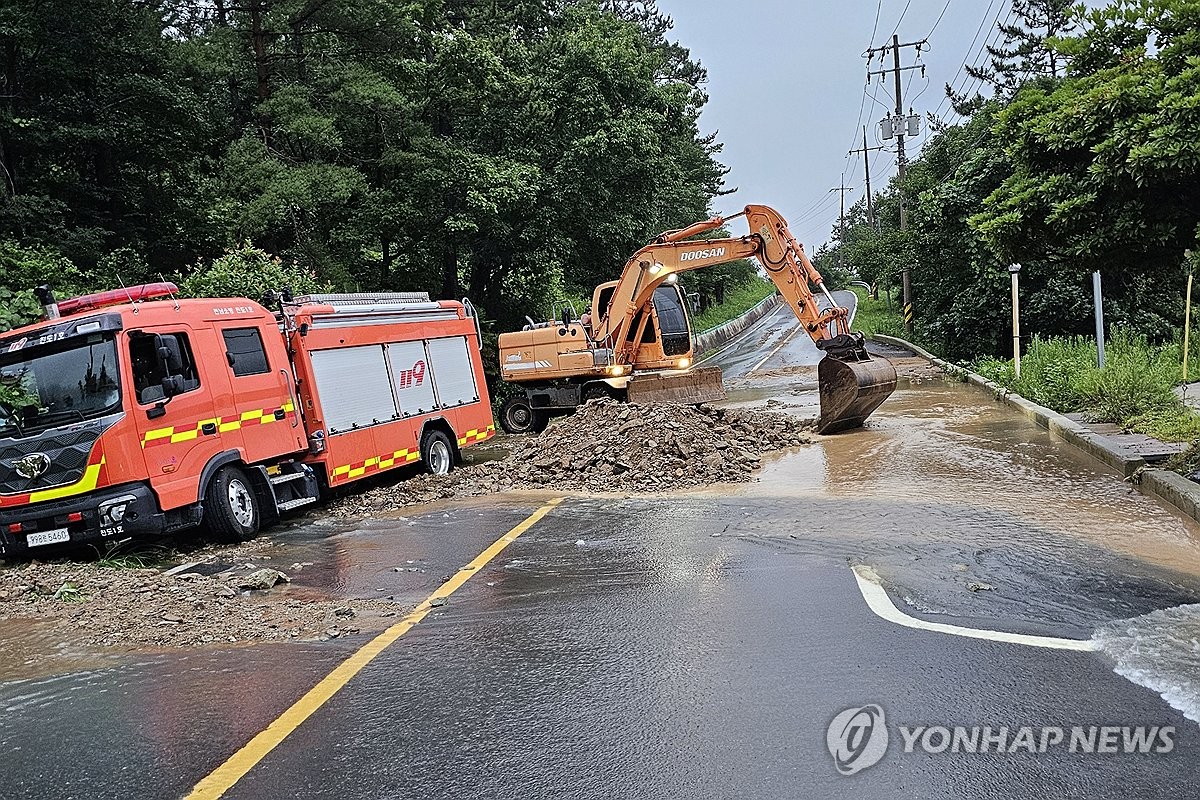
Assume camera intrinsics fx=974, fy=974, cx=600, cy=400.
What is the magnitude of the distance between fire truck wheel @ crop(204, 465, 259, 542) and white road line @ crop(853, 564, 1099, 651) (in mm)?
6580

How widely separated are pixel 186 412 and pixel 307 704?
5.85 meters

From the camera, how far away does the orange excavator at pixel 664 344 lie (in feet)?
53.4

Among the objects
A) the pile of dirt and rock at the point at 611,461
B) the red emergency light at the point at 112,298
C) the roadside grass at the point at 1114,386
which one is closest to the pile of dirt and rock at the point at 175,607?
the red emergency light at the point at 112,298

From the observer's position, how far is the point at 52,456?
915 centimetres

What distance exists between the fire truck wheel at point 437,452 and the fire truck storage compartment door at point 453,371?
1.83 ft

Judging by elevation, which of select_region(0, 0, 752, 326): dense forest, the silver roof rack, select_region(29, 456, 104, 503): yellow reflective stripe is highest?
select_region(0, 0, 752, 326): dense forest

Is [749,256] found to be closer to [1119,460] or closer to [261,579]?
[1119,460]

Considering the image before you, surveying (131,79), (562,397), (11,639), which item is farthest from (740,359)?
(11,639)

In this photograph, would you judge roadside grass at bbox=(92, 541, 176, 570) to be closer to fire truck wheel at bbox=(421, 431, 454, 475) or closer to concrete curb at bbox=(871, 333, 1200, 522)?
fire truck wheel at bbox=(421, 431, 454, 475)

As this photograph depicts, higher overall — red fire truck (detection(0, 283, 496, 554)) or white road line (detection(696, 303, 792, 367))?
red fire truck (detection(0, 283, 496, 554))

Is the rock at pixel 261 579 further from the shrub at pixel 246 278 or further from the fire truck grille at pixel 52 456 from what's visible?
the shrub at pixel 246 278

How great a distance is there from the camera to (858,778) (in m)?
3.90

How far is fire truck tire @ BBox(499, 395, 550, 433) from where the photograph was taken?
70.1 feet

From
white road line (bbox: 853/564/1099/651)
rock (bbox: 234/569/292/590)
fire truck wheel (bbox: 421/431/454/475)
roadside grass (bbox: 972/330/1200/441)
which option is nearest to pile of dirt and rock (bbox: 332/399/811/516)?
fire truck wheel (bbox: 421/431/454/475)
